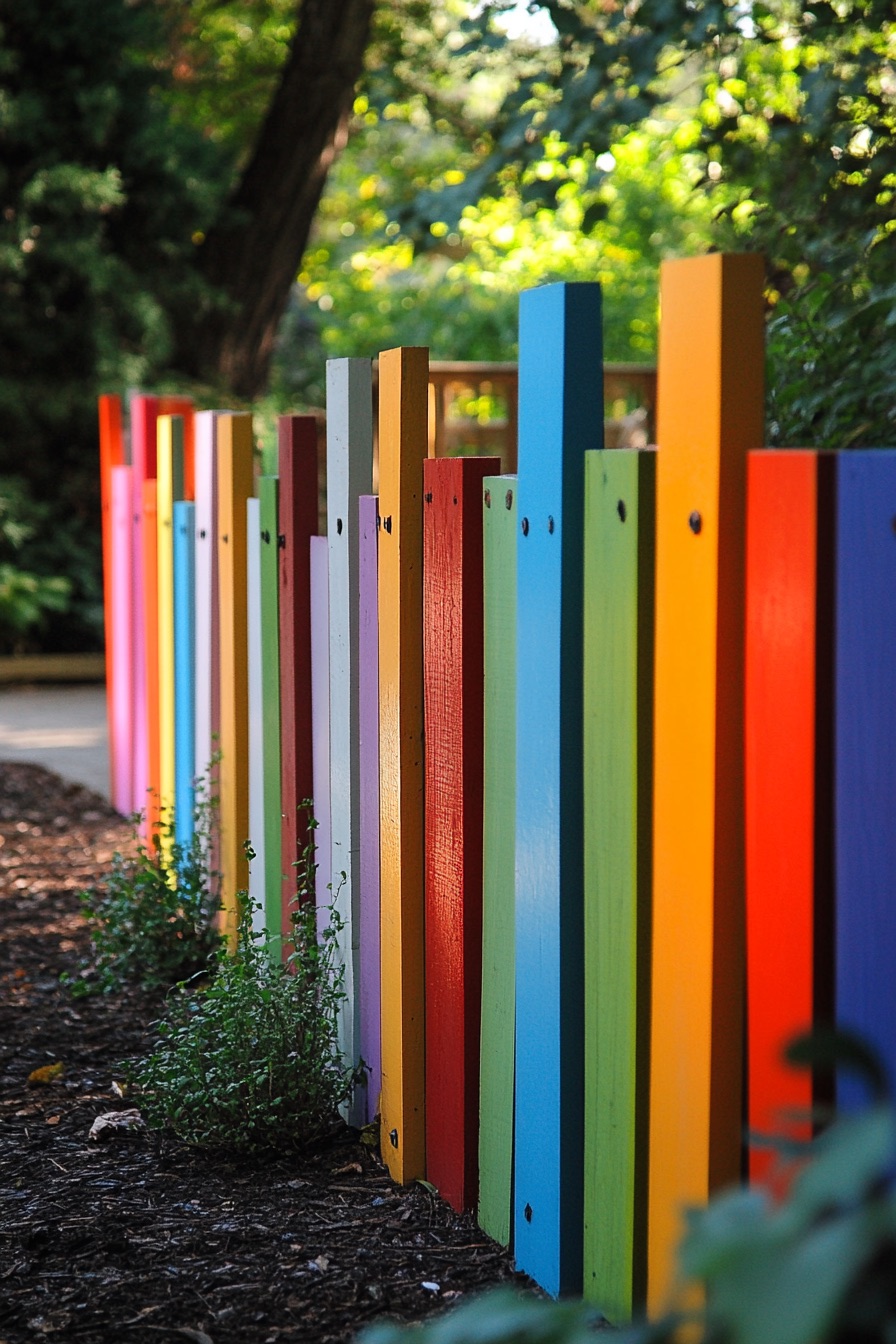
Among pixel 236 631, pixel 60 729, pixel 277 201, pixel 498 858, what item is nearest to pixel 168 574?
pixel 236 631

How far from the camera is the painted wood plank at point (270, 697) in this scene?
3.31 meters

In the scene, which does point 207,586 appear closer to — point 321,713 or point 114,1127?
point 321,713

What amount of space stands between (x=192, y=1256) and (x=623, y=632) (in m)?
1.18

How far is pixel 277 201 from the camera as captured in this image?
1040 cm

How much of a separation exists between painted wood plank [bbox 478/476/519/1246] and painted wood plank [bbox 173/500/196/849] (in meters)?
2.06

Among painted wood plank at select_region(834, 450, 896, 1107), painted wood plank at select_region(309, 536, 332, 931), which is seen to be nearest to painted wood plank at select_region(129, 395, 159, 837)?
painted wood plank at select_region(309, 536, 332, 931)

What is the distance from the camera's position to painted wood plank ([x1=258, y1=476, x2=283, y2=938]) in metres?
3.31

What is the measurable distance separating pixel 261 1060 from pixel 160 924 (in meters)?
1.20

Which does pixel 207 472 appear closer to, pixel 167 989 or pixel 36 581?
pixel 167 989

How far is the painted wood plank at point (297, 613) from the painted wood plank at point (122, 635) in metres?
2.28

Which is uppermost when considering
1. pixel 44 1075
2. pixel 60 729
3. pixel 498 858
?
pixel 498 858

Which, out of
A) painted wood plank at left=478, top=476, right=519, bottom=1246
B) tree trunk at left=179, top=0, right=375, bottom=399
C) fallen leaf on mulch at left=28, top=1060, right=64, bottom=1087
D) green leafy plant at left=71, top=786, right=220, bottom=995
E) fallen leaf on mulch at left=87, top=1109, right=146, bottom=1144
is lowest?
fallen leaf on mulch at left=28, top=1060, right=64, bottom=1087

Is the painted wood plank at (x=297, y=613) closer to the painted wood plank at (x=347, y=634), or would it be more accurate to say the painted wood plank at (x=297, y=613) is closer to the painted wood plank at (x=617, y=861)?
the painted wood plank at (x=347, y=634)

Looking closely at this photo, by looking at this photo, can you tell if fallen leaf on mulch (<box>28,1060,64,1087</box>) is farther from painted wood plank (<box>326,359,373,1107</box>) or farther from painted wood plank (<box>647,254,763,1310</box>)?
painted wood plank (<box>647,254,763,1310</box>)
